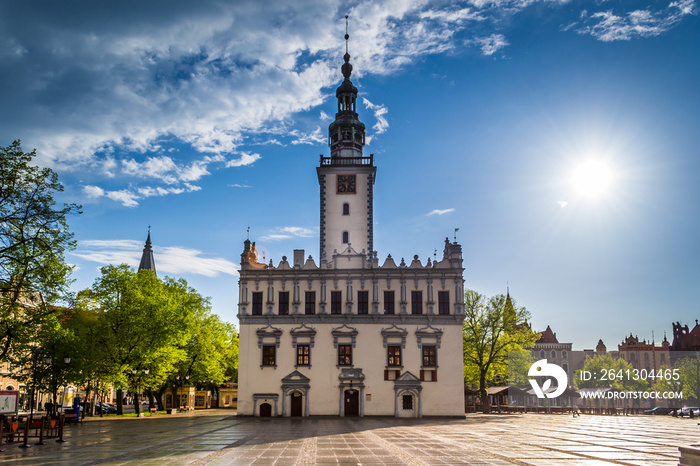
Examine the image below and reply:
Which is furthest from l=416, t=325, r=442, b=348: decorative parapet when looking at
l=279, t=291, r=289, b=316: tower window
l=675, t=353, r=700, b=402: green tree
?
l=675, t=353, r=700, b=402: green tree

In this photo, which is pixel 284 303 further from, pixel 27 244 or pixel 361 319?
pixel 27 244

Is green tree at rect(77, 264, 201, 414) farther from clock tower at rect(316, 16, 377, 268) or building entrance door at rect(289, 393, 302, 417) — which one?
clock tower at rect(316, 16, 377, 268)

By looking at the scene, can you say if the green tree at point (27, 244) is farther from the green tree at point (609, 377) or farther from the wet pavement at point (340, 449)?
the green tree at point (609, 377)

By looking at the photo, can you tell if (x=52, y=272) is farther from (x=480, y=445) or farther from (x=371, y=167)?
(x=371, y=167)

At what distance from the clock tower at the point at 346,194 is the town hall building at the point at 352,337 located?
359 cm

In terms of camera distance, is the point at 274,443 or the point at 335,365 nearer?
the point at 274,443

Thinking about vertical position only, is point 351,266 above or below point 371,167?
Answer: below

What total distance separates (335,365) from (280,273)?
34.0ft

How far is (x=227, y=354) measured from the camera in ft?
249

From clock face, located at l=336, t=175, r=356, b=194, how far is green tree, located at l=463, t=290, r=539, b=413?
63.7 ft

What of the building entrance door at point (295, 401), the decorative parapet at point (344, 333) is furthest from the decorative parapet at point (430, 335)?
the building entrance door at point (295, 401)

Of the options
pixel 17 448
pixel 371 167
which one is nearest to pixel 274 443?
pixel 17 448

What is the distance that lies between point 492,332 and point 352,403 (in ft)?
71.2

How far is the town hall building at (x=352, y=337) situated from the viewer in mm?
52000
